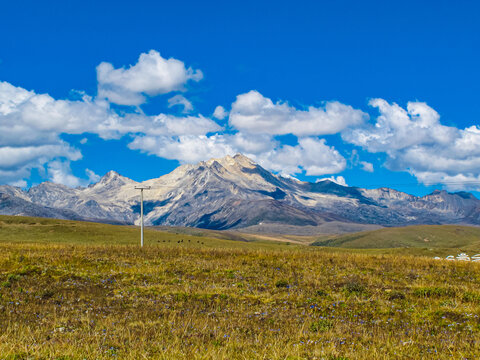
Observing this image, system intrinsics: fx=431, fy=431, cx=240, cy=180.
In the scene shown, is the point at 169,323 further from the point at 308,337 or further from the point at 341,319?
the point at 341,319

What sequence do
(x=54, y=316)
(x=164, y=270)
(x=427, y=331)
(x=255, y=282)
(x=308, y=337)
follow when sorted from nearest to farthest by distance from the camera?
(x=308, y=337), (x=427, y=331), (x=54, y=316), (x=255, y=282), (x=164, y=270)

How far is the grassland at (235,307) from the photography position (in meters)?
11.0

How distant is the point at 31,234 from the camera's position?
3607 inches

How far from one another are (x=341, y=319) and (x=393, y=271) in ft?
36.0

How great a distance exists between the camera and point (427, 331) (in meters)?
13.6

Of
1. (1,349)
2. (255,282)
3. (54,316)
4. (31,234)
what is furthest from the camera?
(31,234)

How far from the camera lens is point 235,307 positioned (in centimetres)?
1686

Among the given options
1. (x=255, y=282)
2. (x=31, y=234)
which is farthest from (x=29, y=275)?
(x=31, y=234)

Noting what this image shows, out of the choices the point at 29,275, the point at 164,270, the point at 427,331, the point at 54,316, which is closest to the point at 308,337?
the point at 427,331

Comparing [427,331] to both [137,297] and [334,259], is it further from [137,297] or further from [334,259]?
[334,259]

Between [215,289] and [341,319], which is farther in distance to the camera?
[215,289]

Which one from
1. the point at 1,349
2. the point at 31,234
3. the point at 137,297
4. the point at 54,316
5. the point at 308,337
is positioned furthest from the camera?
the point at 31,234

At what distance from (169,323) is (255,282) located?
8512 millimetres

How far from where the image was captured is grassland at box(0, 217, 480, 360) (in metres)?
11.0
